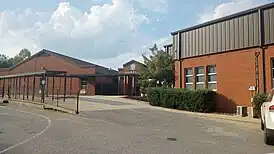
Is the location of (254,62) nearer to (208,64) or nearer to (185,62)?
(208,64)

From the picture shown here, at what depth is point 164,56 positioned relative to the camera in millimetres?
30828

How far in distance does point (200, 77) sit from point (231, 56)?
3.44 m

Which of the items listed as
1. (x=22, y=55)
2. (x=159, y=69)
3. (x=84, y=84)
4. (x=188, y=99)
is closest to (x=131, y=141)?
(x=188, y=99)

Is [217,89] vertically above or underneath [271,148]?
above

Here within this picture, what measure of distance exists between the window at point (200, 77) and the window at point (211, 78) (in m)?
0.52

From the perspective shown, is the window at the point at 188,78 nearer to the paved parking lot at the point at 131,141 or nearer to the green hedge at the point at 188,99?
the green hedge at the point at 188,99

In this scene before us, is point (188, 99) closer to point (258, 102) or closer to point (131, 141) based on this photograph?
point (258, 102)

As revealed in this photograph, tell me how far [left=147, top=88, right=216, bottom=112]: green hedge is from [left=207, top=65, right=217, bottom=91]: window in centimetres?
93

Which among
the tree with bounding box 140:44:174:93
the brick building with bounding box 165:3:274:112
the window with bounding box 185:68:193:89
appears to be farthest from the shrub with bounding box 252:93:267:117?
the tree with bounding box 140:44:174:93

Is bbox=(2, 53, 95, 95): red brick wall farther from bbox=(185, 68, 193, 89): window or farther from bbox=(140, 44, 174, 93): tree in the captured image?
bbox=(185, 68, 193, 89): window

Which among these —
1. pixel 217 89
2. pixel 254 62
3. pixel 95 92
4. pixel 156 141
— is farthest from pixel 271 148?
pixel 95 92

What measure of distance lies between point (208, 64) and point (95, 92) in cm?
2864

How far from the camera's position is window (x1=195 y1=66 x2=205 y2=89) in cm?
2392

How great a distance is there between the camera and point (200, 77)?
24.3m
